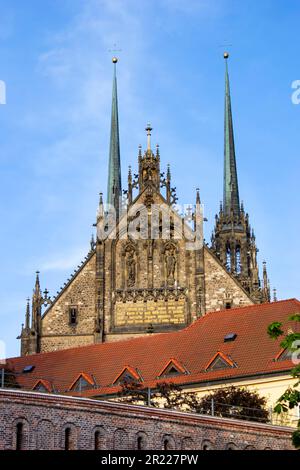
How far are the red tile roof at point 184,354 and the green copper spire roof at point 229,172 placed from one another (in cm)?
1432

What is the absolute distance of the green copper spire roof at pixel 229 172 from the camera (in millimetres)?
77875

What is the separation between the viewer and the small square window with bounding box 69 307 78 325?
68.4 m

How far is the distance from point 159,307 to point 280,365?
1224 cm

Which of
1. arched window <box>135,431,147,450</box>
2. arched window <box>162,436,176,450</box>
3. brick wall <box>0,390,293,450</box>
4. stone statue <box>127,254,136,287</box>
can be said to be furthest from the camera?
stone statue <box>127,254,136,287</box>

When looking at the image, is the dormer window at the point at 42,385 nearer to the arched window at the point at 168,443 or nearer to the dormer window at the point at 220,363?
the dormer window at the point at 220,363

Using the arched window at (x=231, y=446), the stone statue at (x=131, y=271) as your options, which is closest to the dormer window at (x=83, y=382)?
the stone statue at (x=131, y=271)

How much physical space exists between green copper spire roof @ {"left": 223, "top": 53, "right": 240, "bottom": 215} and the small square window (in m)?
13.3

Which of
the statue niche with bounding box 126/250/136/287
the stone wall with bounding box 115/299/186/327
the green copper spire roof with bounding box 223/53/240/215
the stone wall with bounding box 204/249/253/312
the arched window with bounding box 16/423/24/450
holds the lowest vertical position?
A: the arched window with bounding box 16/423/24/450

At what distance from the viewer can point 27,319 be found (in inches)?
2692

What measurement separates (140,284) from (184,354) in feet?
24.2

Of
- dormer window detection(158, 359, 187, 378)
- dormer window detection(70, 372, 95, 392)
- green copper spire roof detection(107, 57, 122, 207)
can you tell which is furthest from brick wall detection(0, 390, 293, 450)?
green copper spire roof detection(107, 57, 122, 207)

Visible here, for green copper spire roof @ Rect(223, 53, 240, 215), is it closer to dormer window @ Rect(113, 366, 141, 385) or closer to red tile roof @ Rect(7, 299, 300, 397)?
red tile roof @ Rect(7, 299, 300, 397)

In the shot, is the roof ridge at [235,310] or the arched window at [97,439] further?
the roof ridge at [235,310]
